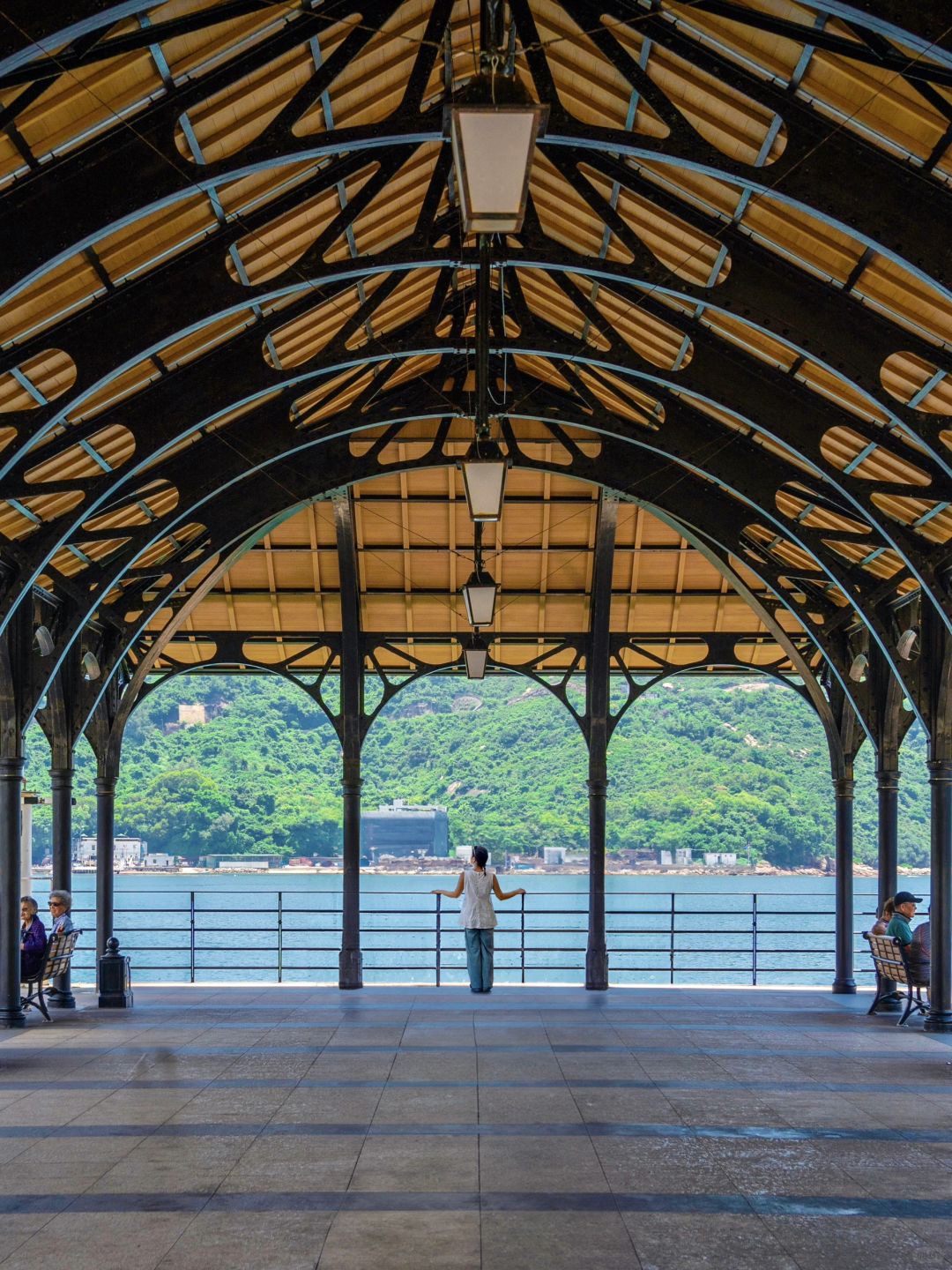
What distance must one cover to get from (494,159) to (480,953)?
10.4 m

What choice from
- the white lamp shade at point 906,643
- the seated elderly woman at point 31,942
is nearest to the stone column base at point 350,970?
the seated elderly woman at point 31,942

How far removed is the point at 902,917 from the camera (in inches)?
599

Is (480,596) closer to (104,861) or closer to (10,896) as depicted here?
(10,896)

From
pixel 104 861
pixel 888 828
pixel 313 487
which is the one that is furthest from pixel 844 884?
pixel 104 861

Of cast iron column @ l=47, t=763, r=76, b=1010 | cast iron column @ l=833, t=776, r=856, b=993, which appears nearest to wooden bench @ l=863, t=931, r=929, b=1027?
cast iron column @ l=833, t=776, r=856, b=993

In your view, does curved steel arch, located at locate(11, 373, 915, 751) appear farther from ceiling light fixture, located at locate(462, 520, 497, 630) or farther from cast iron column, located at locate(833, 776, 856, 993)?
cast iron column, located at locate(833, 776, 856, 993)

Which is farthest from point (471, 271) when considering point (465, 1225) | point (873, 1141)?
point (465, 1225)

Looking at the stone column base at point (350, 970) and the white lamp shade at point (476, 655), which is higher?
the white lamp shade at point (476, 655)

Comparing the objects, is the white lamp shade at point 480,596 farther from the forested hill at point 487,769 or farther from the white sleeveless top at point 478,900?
the forested hill at point 487,769

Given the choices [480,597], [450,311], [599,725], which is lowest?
[599,725]

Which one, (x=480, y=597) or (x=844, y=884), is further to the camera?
(x=844, y=884)

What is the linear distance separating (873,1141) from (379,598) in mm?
13168

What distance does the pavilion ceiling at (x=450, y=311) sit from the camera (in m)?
8.62

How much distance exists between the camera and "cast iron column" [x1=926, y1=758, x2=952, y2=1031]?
14.6 meters
